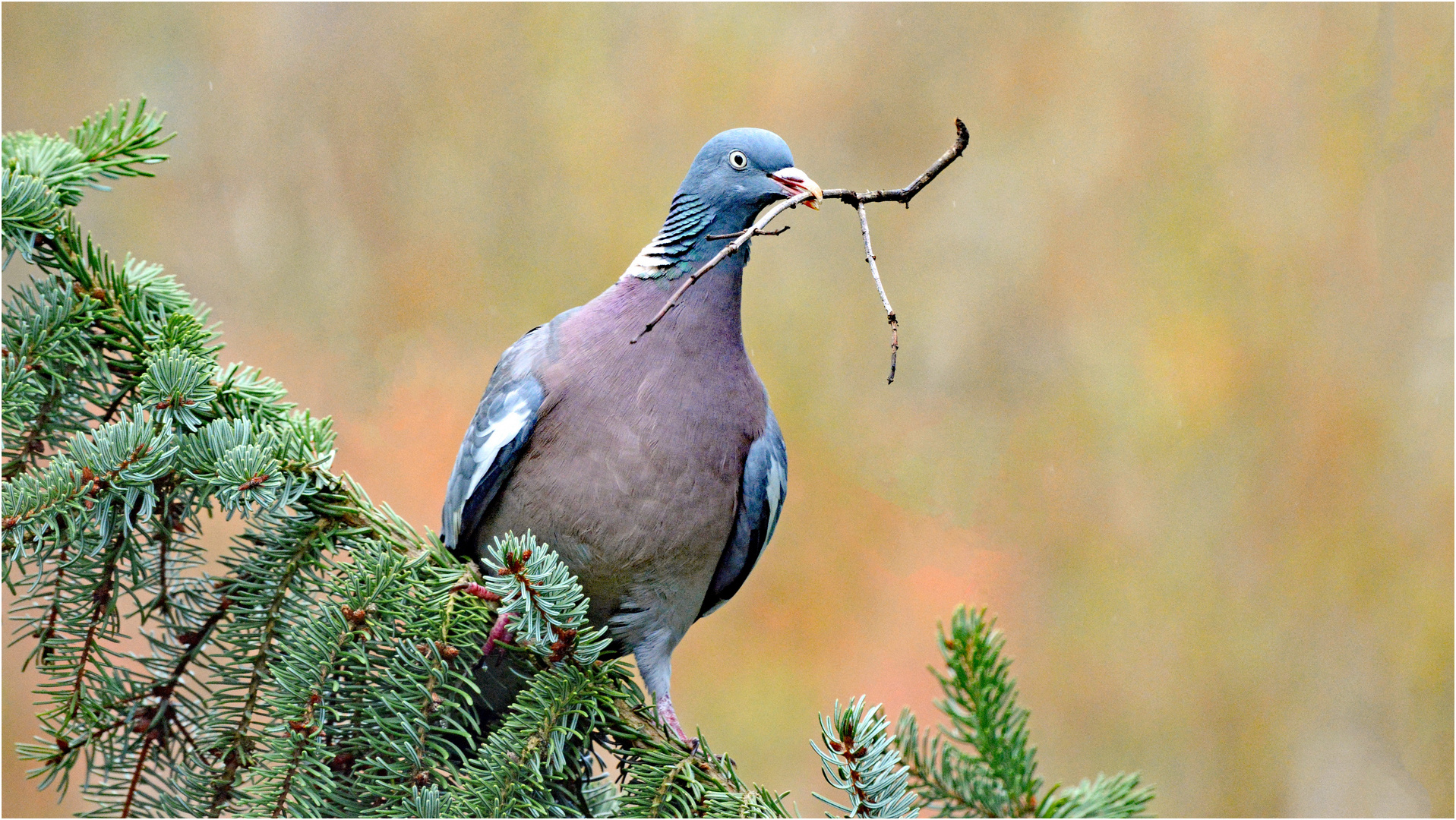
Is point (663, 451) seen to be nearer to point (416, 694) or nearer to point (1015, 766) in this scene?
point (416, 694)

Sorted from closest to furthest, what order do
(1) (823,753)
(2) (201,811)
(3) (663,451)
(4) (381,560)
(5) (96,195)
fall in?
1. (1) (823,753)
2. (4) (381,560)
3. (2) (201,811)
4. (3) (663,451)
5. (5) (96,195)

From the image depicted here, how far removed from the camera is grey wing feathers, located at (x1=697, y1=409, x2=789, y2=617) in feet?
3.76

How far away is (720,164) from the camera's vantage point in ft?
3.69

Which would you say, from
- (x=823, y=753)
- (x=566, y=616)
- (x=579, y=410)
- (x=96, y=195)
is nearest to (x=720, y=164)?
(x=579, y=410)

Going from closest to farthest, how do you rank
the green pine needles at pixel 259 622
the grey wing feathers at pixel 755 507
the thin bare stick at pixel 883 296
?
the thin bare stick at pixel 883 296
the green pine needles at pixel 259 622
the grey wing feathers at pixel 755 507

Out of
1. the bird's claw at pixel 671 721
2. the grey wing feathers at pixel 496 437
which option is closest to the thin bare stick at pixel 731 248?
the grey wing feathers at pixel 496 437

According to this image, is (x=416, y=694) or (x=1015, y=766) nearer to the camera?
(x=416, y=694)

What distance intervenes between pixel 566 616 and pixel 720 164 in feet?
1.71

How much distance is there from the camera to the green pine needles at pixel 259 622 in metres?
0.86

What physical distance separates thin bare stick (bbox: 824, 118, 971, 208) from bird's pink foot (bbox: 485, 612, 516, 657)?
453 millimetres

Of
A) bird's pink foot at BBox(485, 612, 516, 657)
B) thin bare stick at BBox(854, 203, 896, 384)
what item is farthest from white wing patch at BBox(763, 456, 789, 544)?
thin bare stick at BBox(854, 203, 896, 384)

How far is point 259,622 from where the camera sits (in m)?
0.96

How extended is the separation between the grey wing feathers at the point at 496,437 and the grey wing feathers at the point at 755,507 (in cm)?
24

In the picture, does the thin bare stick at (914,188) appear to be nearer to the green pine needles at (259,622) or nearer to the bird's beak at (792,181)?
the bird's beak at (792,181)
